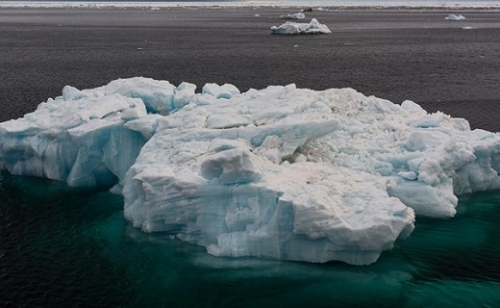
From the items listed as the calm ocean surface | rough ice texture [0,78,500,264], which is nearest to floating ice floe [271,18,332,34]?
rough ice texture [0,78,500,264]

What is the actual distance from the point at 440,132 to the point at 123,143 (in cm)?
1107

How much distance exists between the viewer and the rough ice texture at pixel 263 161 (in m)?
13.7

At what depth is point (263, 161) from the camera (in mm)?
15625

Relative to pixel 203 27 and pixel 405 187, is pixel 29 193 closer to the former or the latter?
pixel 405 187

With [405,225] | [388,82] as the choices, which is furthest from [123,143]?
[388,82]

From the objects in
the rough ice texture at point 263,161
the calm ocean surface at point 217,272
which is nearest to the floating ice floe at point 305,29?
the rough ice texture at point 263,161

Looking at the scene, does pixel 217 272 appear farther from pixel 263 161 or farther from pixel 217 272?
pixel 263 161

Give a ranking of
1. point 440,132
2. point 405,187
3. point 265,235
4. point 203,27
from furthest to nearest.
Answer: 1. point 203,27
2. point 440,132
3. point 405,187
4. point 265,235

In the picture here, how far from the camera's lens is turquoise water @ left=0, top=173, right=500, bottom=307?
40.5 ft

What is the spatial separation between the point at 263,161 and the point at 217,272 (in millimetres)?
3763

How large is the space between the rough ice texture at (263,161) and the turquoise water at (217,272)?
1.85ft

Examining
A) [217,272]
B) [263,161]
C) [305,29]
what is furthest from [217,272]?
[305,29]

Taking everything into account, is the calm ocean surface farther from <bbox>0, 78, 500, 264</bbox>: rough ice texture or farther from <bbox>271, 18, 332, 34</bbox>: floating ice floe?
<bbox>271, 18, 332, 34</bbox>: floating ice floe

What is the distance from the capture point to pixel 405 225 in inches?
528
